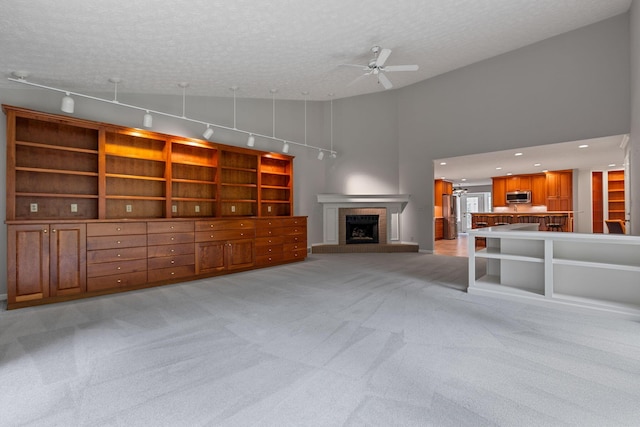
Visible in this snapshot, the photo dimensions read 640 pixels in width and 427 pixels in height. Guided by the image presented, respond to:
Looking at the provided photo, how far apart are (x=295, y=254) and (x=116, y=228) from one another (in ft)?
11.0

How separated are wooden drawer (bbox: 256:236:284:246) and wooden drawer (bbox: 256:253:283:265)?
24 centimetres

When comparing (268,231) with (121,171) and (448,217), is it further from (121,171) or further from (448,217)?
(448,217)

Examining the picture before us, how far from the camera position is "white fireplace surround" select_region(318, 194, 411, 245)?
26.2ft

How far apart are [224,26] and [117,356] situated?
3774 mm

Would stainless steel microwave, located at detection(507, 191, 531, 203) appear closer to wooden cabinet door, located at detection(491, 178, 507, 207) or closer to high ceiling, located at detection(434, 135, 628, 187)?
wooden cabinet door, located at detection(491, 178, 507, 207)

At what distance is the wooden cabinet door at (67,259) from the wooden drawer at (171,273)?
31.9 inches

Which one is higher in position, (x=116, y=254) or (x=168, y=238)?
(x=168, y=238)

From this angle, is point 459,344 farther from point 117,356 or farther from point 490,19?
point 490,19

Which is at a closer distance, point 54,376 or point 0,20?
point 54,376

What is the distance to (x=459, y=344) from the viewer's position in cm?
245

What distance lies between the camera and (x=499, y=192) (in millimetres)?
11562

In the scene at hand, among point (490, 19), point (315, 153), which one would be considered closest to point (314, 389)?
point (490, 19)

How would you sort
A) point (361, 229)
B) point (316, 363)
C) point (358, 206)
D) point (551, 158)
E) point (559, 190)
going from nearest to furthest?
point (316, 363) → point (551, 158) → point (358, 206) → point (361, 229) → point (559, 190)

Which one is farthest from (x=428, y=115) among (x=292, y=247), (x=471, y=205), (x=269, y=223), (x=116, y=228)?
(x=471, y=205)
